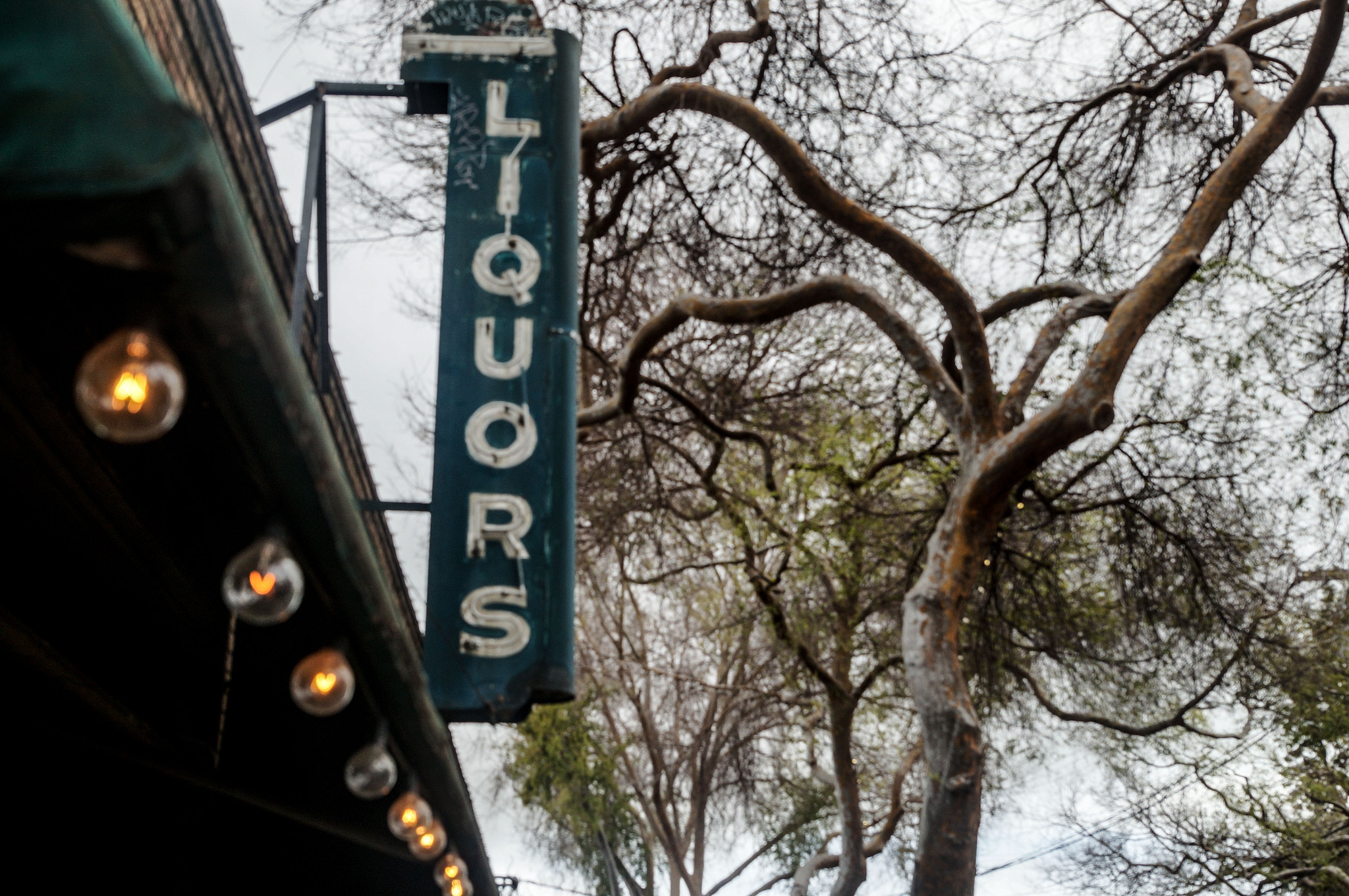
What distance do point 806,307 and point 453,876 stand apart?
18.4 feet

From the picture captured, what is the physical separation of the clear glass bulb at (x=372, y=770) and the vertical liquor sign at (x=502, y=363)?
1.19 meters

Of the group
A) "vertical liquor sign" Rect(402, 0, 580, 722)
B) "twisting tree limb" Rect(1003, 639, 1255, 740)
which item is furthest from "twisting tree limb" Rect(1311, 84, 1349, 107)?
"vertical liquor sign" Rect(402, 0, 580, 722)

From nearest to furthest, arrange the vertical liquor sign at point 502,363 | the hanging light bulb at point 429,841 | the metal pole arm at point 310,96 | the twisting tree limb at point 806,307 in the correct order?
1. the hanging light bulb at point 429,841
2. the vertical liquor sign at point 502,363
3. the metal pole arm at point 310,96
4. the twisting tree limb at point 806,307

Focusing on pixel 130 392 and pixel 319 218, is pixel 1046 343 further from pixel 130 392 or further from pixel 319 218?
pixel 130 392

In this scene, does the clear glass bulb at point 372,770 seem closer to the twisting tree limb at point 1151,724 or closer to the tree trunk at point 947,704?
the tree trunk at point 947,704

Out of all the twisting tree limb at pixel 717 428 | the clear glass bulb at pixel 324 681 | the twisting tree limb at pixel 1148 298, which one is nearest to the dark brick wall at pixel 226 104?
the clear glass bulb at pixel 324 681

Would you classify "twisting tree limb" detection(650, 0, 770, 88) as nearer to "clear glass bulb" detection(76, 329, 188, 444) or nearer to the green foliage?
"clear glass bulb" detection(76, 329, 188, 444)

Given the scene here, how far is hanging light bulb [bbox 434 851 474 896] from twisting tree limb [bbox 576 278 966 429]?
3911 millimetres

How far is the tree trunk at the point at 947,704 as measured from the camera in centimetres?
733

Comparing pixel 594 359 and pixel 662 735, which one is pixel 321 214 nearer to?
pixel 594 359

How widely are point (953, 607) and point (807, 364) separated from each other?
615cm

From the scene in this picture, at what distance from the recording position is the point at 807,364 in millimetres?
13641

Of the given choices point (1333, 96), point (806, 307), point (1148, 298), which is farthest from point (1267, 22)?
point (806, 307)

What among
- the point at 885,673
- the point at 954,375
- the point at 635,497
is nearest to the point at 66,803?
the point at 635,497
